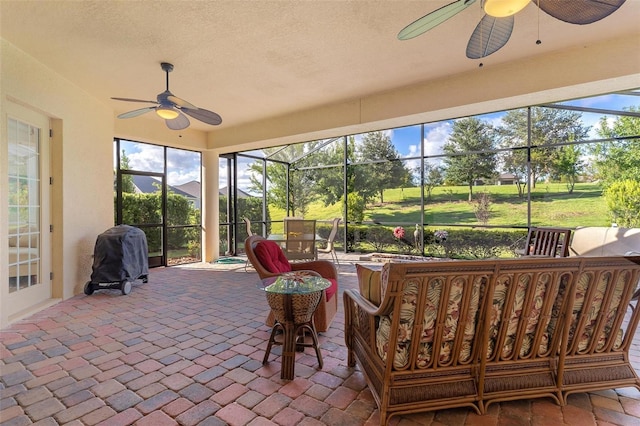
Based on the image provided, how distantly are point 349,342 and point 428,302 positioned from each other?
0.95 metres

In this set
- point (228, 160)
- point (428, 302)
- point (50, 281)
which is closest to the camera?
point (428, 302)

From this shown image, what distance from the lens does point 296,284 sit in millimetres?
2443

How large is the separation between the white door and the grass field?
6617mm

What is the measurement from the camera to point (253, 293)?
4.54 m

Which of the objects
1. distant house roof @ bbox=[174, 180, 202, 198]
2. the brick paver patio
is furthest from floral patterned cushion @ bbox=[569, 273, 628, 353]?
distant house roof @ bbox=[174, 180, 202, 198]

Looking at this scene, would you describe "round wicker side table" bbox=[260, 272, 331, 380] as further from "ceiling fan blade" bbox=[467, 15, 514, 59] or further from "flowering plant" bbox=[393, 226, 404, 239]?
"flowering plant" bbox=[393, 226, 404, 239]

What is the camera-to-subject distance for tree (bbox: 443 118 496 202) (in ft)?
22.7

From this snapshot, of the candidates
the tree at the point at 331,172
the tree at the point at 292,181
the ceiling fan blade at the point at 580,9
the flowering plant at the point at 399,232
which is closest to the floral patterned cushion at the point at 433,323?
the ceiling fan blade at the point at 580,9

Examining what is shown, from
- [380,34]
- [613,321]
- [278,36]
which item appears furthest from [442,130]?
[613,321]

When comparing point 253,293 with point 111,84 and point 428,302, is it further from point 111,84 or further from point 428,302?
point 111,84

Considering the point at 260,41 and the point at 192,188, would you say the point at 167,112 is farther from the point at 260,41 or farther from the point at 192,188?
the point at 192,188

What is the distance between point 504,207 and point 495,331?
18.8ft

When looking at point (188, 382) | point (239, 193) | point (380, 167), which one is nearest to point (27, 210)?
point (188, 382)

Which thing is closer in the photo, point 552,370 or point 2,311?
point 552,370
